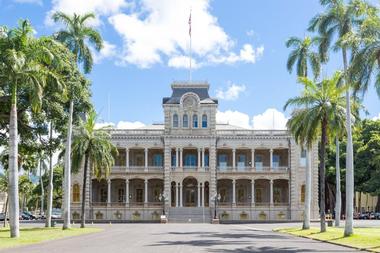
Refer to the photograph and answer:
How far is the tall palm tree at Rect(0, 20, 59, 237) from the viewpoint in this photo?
34.8 meters

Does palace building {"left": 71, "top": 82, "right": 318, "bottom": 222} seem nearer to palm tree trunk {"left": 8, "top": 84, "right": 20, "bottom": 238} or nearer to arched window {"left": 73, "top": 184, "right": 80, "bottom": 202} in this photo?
arched window {"left": 73, "top": 184, "right": 80, "bottom": 202}

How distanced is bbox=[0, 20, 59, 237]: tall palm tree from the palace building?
154ft

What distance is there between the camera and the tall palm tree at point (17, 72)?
114 feet

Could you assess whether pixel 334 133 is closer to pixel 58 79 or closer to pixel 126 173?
pixel 58 79

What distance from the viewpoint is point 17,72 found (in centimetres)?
3488

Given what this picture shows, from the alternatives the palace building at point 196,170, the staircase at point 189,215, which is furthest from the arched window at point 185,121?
the staircase at point 189,215

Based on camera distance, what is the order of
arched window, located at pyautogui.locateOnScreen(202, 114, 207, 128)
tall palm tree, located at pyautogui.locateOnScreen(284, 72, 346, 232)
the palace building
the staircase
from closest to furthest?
tall palm tree, located at pyautogui.locateOnScreen(284, 72, 346, 232)
the staircase
the palace building
arched window, located at pyautogui.locateOnScreen(202, 114, 207, 128)

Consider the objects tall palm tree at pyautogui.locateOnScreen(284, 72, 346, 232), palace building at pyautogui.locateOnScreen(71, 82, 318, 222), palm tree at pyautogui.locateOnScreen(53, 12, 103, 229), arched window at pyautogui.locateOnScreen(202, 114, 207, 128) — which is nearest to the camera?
tall palm tree at pyautogui.locateOnScreen(284, 72, 346, 232)

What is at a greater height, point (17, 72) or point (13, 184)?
point (17, 72)

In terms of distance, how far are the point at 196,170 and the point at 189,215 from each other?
20.7ft

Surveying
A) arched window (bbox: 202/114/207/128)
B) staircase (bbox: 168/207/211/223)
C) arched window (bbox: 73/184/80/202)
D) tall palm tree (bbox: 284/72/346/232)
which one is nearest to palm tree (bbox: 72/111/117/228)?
tall palm tree (bbox: 284/72/346/232)

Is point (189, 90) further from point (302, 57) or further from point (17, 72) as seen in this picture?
point (17, 72)

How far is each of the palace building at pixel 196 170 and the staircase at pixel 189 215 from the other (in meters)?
0.14

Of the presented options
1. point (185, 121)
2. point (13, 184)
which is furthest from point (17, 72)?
point (185, 121)
